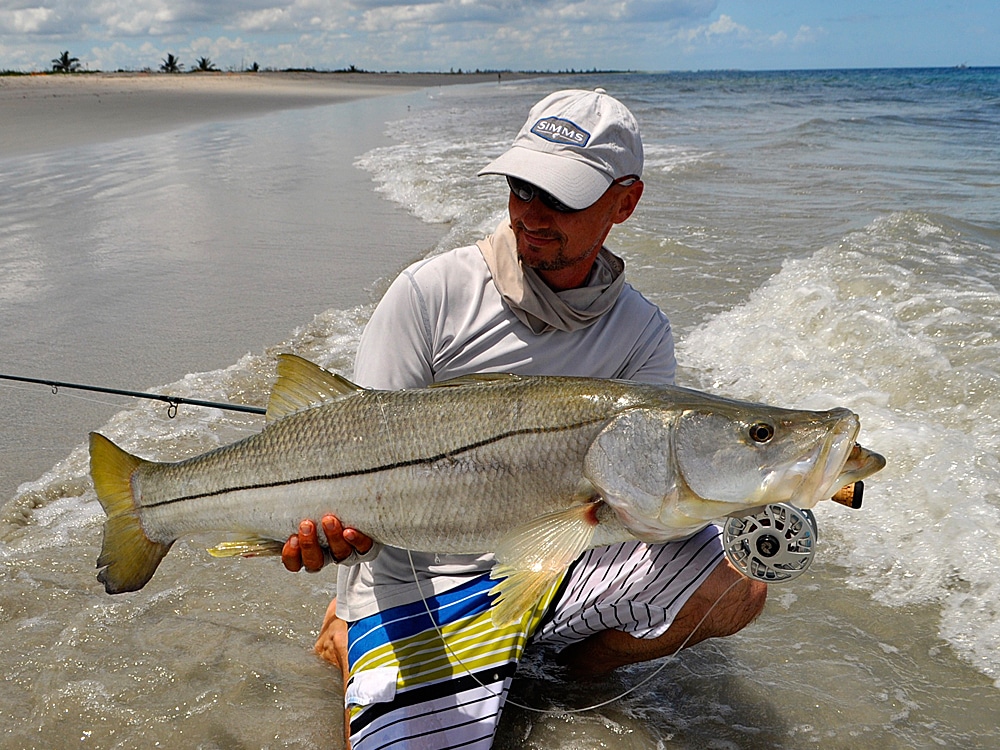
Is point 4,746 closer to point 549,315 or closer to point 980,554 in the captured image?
point 549,315

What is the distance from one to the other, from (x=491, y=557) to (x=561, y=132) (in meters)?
1.41

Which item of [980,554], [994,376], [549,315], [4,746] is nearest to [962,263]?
[994,376]

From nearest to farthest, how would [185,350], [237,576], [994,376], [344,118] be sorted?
[237,576] → [994,376] → [185,350] → [344,118]

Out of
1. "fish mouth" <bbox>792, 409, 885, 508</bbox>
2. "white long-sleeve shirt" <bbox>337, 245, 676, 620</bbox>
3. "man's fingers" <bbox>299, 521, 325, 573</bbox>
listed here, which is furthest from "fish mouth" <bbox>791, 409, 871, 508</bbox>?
"man's fingers" <bbox>299, 521, 325, 573</bbox>

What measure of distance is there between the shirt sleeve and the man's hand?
512 millimetres

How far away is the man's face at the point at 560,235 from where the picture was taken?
279 cm

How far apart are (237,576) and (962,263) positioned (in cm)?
748

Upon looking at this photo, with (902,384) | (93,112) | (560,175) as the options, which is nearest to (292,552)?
(560,175)

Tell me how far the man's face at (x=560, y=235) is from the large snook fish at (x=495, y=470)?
615 millimetres

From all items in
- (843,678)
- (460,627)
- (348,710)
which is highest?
(460,627)

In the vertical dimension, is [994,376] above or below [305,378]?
below

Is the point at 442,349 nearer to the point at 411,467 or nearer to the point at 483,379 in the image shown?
the point at 483,379

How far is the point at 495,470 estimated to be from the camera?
2283 millimetres

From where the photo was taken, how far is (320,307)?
715cm
